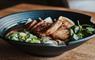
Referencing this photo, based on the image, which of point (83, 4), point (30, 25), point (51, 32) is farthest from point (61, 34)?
point (83, 4)

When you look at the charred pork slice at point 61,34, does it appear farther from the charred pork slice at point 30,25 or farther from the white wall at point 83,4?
the white wall at point 83,4

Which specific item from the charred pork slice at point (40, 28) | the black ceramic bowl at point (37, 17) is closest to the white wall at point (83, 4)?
the black ceramic bowl at point (37, 17)

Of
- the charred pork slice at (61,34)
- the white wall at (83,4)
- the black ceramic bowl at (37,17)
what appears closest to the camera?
the black ceramic bowl at (37,17)

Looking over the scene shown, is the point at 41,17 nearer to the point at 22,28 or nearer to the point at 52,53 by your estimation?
the point at 22,28

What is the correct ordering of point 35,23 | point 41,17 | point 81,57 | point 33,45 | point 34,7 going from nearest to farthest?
point 33,45 → point 81,57 → point 35,23 → point 41,17 → point 34,7

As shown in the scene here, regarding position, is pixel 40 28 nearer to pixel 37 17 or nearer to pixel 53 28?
pixel 53 28

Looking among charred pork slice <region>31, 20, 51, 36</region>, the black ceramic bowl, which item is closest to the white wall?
the black ceramic bowl

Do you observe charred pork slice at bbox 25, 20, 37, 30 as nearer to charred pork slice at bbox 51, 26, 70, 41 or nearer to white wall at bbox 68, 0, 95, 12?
charred pork slice at bbox 51, 26, 70, 41

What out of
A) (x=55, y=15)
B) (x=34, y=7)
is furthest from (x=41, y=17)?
(x=34, y=7)
